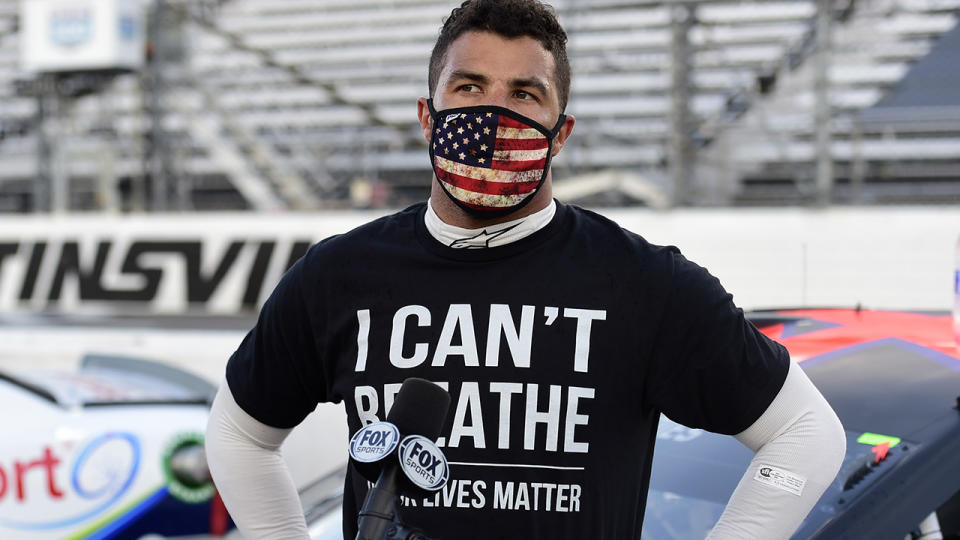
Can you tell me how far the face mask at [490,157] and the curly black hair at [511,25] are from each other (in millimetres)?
93

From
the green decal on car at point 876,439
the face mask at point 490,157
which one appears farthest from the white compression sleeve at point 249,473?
the green decal on car at point 876,439

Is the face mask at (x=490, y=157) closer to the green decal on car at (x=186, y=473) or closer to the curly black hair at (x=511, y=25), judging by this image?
the curly black hair at (x=511, y=25)

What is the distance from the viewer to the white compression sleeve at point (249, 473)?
1612 mm

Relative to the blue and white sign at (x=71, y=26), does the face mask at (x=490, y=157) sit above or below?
below

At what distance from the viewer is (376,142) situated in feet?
32.2

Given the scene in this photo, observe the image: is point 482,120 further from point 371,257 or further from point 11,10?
point 11,10

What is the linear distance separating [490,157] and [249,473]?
602 mm

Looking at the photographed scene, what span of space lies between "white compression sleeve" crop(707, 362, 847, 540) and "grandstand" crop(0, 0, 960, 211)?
555 centimetres

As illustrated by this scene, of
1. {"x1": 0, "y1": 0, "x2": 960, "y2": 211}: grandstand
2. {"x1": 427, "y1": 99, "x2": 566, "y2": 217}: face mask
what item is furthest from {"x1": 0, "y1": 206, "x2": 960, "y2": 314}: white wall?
{"x1": 427, "y1": 99, "x2": 566, "y2": 217}: face mask

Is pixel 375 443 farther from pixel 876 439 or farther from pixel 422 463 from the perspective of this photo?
pixel 876 439

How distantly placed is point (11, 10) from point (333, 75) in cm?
379

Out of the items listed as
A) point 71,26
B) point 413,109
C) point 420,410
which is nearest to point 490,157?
point 420,410

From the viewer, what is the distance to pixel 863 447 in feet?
6.38

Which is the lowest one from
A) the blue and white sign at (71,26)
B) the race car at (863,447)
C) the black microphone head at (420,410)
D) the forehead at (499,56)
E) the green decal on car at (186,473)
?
the green decal on car at (186,473)
